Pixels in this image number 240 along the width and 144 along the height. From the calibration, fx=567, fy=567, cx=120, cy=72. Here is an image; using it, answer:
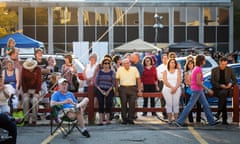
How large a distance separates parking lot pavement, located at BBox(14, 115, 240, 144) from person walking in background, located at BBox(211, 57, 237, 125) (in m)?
0.60

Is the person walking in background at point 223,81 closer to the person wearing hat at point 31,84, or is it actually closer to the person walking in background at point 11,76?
the person wearing hat at point 31,84

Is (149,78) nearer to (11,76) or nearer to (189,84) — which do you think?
(189,84)

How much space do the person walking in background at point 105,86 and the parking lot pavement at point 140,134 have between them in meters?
0.55

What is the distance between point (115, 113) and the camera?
51.2ft

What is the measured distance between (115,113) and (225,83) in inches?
127

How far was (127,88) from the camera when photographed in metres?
14.1

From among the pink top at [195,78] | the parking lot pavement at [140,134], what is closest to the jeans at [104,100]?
the parking lot pavement at [140,134]

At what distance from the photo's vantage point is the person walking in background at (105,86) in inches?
552

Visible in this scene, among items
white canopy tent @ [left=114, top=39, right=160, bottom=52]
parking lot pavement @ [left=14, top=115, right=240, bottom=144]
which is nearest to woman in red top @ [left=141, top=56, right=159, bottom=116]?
parking lot pavement @ [left=14, top=115, right=240, bottom=144]

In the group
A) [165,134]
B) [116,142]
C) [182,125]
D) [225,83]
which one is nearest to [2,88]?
[116,142]

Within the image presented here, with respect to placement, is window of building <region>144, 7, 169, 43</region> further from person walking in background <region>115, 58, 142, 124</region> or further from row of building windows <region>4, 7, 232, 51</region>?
person walking in background <region>115, 58, 142, 124</region>

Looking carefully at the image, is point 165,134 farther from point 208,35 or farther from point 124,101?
point 208,35

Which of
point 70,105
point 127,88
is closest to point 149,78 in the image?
point 127,88

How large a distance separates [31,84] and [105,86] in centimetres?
182
